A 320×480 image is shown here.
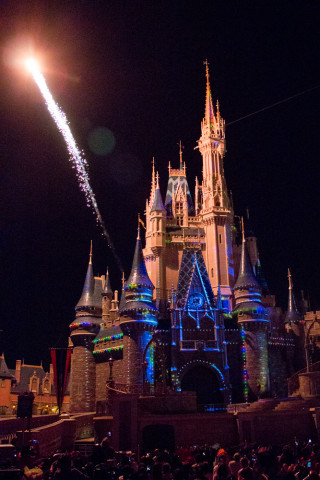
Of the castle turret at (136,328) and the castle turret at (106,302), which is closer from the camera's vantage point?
the castle turret at (136,328)

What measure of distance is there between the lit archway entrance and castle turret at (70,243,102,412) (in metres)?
10.4

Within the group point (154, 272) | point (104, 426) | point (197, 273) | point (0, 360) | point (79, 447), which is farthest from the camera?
point (0, 360)

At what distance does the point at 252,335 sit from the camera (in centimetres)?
4356

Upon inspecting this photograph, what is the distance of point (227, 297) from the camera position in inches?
2158

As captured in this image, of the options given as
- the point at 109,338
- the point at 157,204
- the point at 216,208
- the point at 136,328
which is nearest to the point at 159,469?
the point at 136,328

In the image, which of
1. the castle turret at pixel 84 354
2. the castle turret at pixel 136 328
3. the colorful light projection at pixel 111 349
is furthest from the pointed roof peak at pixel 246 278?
the castle turret at pixel 84 354

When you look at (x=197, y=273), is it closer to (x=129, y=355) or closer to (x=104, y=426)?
(x=129, y=355)

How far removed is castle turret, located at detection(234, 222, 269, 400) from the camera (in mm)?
41906

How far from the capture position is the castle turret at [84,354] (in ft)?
151

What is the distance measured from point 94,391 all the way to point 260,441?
19899 millimetres

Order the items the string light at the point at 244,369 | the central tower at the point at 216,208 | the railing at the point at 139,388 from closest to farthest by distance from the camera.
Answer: the railing at the point at 139,388 → the string light at the point at 244,369 → the central tower at the point at 216,208

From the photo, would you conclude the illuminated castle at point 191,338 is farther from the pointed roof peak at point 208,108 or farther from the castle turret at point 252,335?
the pointed roof peak at point 208,108

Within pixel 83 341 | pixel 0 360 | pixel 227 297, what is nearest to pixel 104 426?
pixel 83 341

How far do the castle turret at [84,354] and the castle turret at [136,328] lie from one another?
18.4 feet
